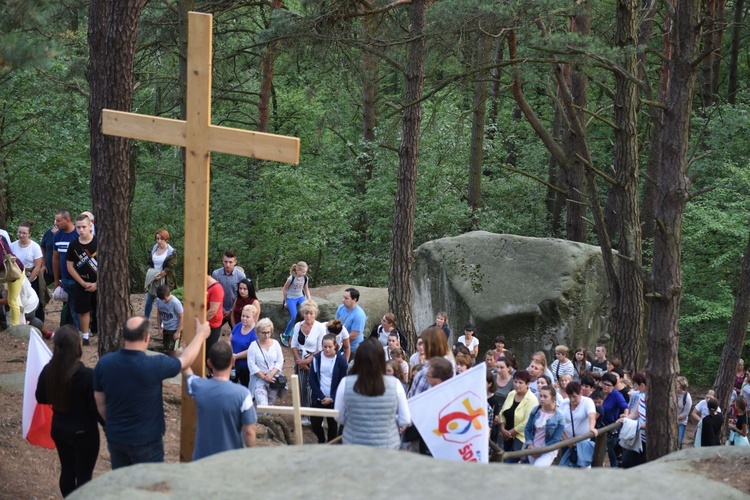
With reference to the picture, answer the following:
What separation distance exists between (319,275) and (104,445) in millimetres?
15764

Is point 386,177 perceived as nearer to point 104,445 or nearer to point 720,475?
point 104,445

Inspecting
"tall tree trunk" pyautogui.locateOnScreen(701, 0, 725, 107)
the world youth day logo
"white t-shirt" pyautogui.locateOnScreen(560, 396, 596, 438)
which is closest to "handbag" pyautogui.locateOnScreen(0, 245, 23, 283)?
"white t-shirt" pyautogui.locateOnScreen(560, 396, 596, 438)

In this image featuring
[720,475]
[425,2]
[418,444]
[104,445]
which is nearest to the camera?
[720,475]

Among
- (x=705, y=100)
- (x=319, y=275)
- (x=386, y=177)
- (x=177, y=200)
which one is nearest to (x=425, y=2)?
(x=386, y=177)

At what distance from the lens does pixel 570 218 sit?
2266cm

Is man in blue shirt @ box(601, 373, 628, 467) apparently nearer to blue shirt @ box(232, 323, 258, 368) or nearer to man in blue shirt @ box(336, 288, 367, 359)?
man in blue shirt @ box(336, 288, 367, 359)

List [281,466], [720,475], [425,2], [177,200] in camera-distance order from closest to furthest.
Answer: [281,466], [720,475], [425,2], [177,200]

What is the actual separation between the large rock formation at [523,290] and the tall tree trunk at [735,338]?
2.55m

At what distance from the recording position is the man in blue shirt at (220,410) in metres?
5.49

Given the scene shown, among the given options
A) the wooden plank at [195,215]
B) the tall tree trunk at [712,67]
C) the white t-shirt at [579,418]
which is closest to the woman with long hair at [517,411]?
the white t-shirt at [579,418]

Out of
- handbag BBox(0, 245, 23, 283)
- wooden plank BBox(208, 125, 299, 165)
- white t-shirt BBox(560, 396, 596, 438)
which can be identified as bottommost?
→ white t-shirt BBox(560, 396, 596, 438)

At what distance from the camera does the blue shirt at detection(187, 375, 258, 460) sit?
549 cm

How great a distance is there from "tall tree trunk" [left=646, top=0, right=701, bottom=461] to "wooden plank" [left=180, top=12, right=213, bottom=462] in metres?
5.05

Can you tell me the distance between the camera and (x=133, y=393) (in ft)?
18.2
